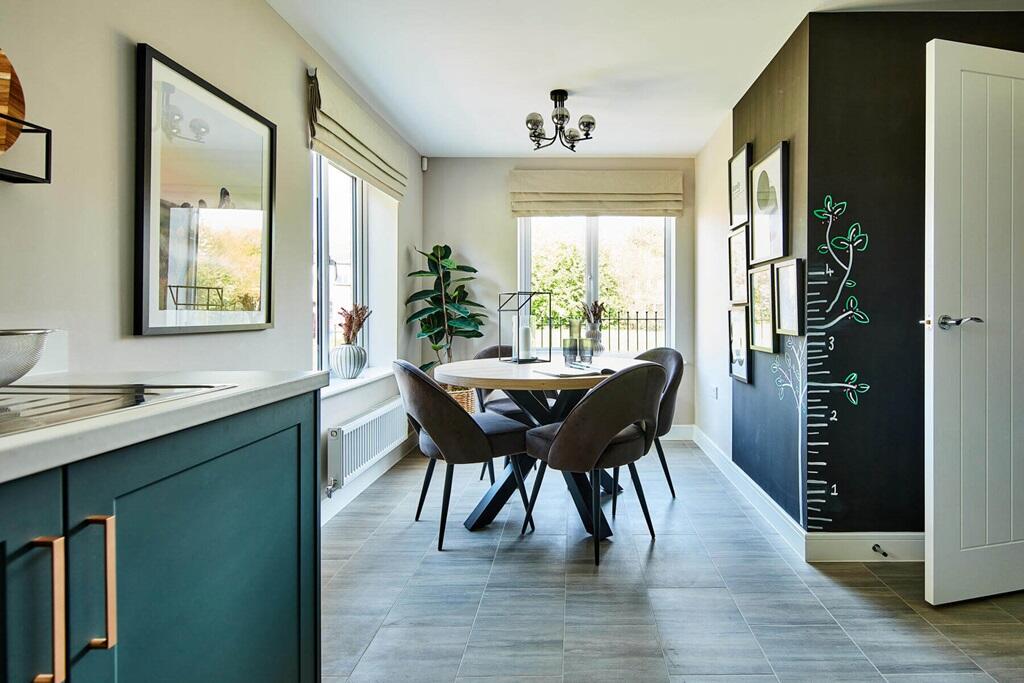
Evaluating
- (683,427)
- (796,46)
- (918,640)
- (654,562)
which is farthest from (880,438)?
(683,427)

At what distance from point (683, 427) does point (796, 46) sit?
325cm

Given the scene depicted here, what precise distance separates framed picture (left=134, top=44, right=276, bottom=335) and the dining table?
96cm

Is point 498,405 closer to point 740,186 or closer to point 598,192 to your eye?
point 740,186

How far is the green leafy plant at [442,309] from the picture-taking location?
15.8 ft

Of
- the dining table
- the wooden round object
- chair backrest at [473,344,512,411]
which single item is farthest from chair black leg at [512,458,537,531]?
the wooden round object

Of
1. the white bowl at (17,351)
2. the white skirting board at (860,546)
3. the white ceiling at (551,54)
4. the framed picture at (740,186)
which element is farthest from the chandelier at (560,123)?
the white bowl at (17,351)

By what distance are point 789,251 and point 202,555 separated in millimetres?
2748

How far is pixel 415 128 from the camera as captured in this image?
4.40 metres

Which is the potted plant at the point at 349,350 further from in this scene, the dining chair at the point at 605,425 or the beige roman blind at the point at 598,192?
the beige roman blind at the point at 598,192

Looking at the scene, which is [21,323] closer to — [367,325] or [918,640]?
[918,640]

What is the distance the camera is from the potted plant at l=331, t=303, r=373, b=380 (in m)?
3.69

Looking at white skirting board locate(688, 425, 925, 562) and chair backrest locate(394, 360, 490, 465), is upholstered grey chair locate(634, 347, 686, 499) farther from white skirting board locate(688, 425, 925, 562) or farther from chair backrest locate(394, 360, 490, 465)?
chair backrest locate(394, 360, 490, 465)

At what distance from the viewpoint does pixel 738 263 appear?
377cm

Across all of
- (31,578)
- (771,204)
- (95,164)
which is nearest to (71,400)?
(31,578)
